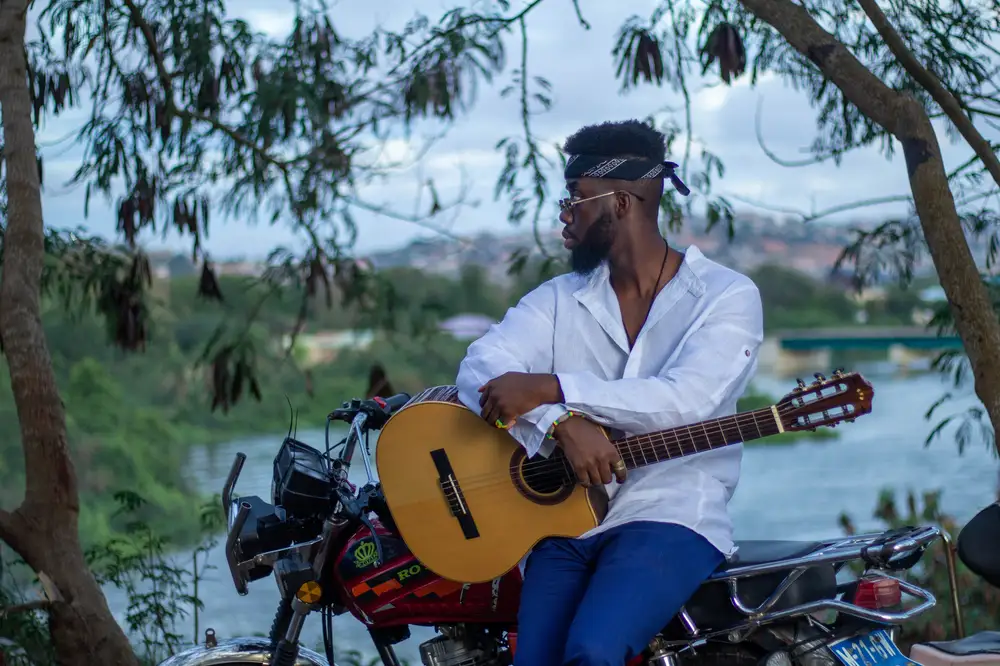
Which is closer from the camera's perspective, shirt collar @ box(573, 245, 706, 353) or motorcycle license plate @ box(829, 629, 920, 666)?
motorcycle license plate @ box(829, 629, 920, 666)

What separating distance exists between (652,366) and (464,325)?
294cm

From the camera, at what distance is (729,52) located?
17.6 feet

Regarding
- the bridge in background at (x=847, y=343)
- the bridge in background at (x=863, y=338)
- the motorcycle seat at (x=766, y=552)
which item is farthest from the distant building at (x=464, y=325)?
the motorcycle seat at (x=766, y=552)

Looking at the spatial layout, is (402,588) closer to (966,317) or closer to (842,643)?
(842,643)

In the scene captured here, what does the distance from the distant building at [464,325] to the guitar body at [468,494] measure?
7.69 ft

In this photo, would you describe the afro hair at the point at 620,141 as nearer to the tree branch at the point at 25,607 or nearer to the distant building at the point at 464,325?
the distant building at the point at 464,325

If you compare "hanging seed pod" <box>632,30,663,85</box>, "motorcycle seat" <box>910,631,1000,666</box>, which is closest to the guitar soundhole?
"motorcycle seat" <box>910,631,1000,666</box>

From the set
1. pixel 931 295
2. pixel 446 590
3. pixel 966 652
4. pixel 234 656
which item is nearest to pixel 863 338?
pixel 931 295

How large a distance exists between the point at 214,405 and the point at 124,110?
1654 millimetres

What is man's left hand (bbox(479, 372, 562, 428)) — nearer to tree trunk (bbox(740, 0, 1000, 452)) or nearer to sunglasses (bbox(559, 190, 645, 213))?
sunglasses (bbox(559, 190, 645, 213))

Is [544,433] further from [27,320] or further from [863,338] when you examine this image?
[863,338]

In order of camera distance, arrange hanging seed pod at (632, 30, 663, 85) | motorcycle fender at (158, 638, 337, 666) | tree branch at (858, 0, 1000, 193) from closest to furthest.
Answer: motorcycle fender at (158, 638, 337, 666), tree branch at (858, 0, 1000, 193), hanging seed pod at (632, 30, 663, 85)

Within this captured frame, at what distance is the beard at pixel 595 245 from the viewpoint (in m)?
3.15

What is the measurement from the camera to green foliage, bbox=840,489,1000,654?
6.14 metres
